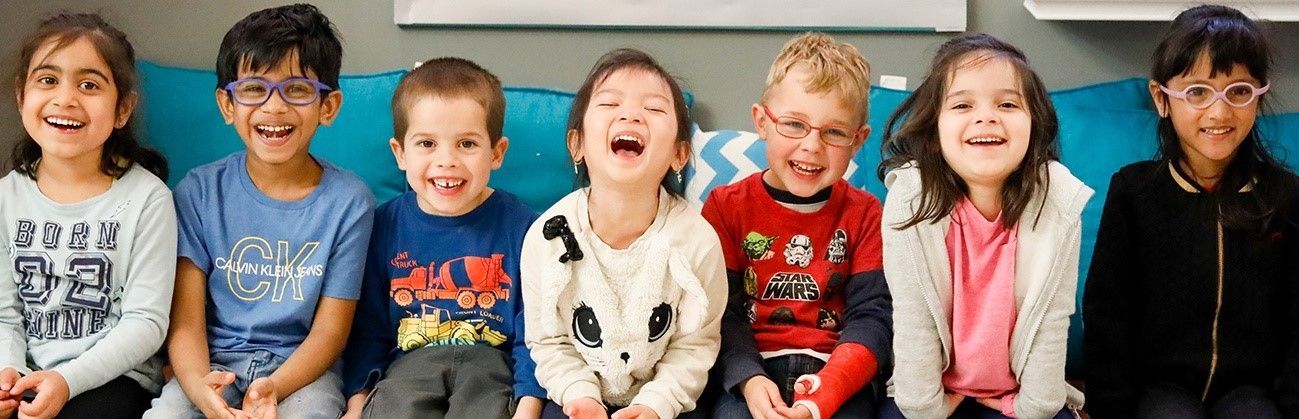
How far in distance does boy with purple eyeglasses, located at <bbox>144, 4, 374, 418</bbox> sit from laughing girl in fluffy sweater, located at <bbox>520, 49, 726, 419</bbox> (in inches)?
13.6

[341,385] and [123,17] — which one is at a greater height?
[123,17]

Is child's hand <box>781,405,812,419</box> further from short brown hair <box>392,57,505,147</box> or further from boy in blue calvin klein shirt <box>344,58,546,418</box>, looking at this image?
short brown hair <box>392,57,505,147</box>

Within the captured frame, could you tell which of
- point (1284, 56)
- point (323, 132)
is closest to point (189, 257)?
point (323, 132)

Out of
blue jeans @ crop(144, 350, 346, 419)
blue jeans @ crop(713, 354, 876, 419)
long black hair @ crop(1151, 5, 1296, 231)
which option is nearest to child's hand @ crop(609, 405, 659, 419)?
blue jeans @ crop(713, 354, 876, 419)

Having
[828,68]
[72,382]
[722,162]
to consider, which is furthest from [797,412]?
[72,382]

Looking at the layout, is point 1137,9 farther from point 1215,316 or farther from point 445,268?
point 445,268

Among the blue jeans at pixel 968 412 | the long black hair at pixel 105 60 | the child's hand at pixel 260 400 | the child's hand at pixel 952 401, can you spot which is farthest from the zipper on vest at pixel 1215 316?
the long black hair at pixel 105 60

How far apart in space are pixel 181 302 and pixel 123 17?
1008 millimetres

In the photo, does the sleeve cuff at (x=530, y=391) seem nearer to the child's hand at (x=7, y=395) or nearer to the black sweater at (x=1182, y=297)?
the child's hand at (x=7, y=395)

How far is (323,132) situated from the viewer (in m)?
2.46

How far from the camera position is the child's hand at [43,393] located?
1781 millimetres

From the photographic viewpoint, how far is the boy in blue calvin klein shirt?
1.94 meters

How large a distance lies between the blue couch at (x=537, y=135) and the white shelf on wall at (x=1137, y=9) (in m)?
0.17

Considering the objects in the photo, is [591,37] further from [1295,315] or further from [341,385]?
[1295,315]
